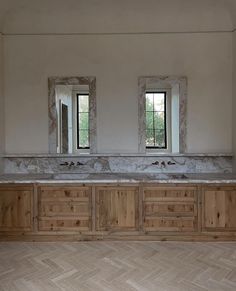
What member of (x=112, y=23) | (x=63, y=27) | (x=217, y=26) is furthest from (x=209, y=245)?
(x=63, y=27)

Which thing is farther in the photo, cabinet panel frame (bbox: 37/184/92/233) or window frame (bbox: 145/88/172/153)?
window frame (bbox: 145/88/172/153)

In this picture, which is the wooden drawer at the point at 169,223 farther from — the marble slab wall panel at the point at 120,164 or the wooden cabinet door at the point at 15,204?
the wooden cabinet door at the point at 15,204

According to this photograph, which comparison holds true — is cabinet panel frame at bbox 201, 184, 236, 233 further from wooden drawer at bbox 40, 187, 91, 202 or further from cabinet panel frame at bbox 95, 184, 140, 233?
wooden drawer at bbox 40, 187, 91, 202

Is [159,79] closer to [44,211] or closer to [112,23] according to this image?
[112,23]

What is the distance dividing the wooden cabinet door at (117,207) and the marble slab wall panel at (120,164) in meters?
0.63

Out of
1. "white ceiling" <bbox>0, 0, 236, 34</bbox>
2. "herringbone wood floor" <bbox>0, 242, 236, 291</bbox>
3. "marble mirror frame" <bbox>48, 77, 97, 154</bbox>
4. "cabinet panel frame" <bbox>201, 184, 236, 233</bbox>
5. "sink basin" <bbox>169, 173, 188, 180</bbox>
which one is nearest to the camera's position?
"herringbone wood floor" <bbox>0, 242, 236, 291</bbox>

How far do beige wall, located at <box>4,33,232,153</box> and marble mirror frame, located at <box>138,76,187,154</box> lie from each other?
66 mm

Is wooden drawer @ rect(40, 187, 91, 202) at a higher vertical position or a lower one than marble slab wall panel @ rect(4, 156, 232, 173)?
lower

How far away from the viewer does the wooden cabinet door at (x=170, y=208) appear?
3.35 m

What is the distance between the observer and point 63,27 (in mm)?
3900

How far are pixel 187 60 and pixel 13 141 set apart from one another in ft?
8.86

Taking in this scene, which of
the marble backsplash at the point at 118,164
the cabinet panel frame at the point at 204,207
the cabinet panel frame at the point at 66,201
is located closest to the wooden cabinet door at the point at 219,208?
the cabinet panel frame at the point at 204,207

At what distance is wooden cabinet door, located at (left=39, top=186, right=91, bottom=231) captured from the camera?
338 centimetres

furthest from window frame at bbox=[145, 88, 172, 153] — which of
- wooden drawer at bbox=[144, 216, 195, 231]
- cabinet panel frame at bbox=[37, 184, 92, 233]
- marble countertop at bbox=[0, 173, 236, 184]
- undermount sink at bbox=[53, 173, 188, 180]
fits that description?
cabinet panel frame at bbox=[37, 184, 92, 233]
